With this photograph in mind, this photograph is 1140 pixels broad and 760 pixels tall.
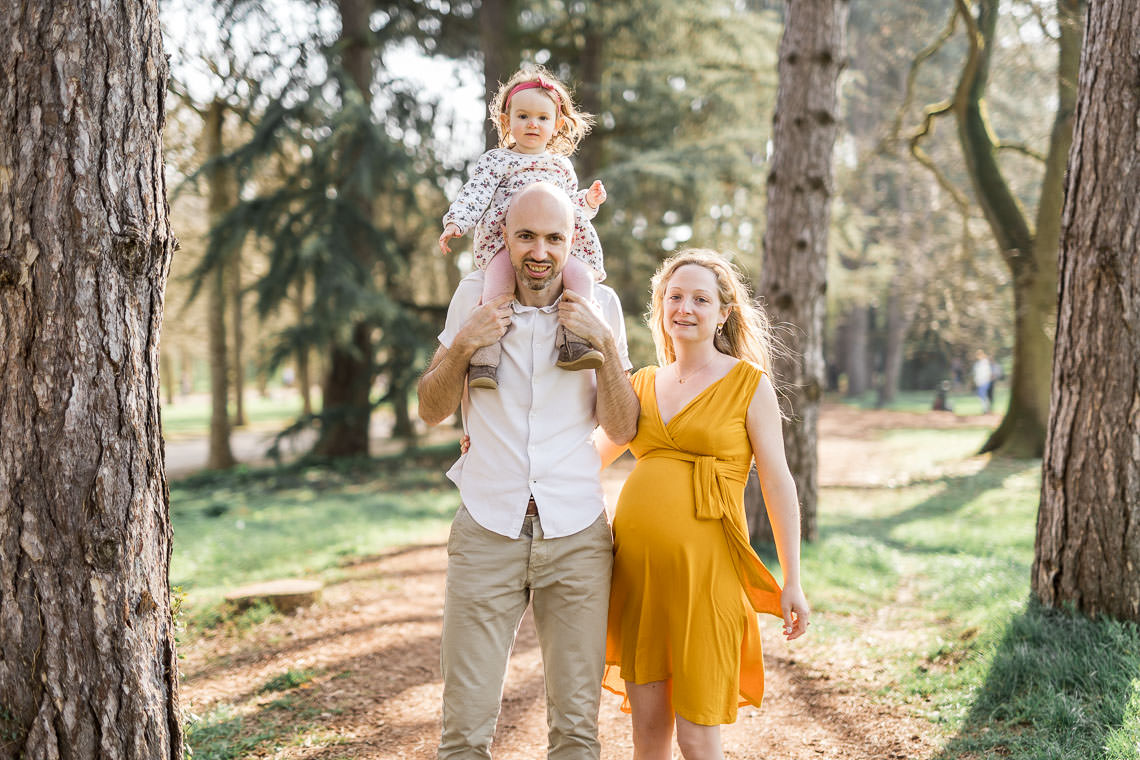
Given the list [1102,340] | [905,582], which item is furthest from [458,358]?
[905,582]

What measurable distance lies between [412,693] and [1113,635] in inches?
132

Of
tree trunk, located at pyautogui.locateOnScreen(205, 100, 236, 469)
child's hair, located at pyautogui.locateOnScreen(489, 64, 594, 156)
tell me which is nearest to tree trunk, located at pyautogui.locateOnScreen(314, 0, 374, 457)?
tree trunk, located at pyautogui.locateOnScreen(205, 100, 236, 469)

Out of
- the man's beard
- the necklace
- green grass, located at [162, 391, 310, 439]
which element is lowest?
green grass, located at [162, 391, 310, 439]

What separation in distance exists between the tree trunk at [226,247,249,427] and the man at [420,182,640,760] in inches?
429

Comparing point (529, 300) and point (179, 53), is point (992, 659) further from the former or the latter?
point (179, 53)

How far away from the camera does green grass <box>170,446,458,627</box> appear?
22.7 feet

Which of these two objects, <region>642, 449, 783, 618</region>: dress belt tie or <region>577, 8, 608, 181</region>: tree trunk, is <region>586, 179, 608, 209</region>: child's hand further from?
<region>577, 8, 608, 181</region>: tree trunk

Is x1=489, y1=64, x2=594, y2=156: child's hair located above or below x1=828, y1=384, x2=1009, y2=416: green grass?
above

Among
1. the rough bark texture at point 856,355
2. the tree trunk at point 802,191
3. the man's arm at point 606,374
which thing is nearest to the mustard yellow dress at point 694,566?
the man's arm at point 606,374

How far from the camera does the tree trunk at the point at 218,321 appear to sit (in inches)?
542

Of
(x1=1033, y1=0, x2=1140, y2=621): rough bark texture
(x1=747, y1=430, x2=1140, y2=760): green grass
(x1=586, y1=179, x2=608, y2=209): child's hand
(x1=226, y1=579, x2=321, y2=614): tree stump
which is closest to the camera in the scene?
(x1=586, y1=179, x2=608, y2=209): child's hand

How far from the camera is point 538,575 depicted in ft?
8.08

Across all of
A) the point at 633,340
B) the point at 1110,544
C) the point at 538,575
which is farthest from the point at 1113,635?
the point at 633,340

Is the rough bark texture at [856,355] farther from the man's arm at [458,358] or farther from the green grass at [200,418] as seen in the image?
the man's arm at [458,358]
